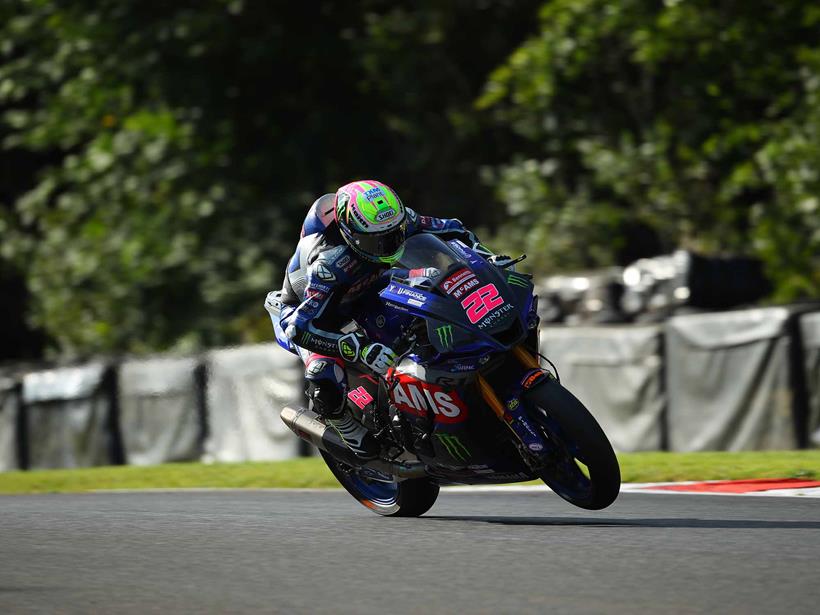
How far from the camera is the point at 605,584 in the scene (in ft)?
17.4

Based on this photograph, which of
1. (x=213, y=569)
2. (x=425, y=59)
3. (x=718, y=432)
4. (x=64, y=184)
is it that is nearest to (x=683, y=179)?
(x=425, y=59)

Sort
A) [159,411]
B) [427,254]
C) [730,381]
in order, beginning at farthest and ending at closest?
[159,411]
[730,381]
[427,254]

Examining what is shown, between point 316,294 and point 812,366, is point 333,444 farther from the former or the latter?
point 812,366

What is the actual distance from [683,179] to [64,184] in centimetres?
1027

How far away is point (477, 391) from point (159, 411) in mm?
11131

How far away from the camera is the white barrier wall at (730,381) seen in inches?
525

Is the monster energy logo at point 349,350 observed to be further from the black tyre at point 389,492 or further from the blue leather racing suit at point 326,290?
the black tyre at point 389,492

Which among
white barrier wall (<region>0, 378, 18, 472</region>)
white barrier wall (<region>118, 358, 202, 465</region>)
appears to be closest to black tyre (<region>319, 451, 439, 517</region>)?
white barrier wall (<region>118, 358, 202, 465</region>)

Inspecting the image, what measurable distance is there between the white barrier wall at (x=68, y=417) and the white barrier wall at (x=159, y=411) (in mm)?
321

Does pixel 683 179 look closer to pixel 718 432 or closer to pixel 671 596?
pixel 718 432

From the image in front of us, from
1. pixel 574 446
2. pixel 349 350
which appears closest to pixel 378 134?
pixel 349 350

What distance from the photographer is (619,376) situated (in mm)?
14531

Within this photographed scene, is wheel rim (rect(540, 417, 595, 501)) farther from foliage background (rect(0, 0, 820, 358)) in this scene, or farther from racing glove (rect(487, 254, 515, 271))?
foliage background (rect(0, 0, 820, 358))

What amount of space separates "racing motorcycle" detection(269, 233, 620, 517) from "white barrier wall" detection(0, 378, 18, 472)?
40.0 feet
